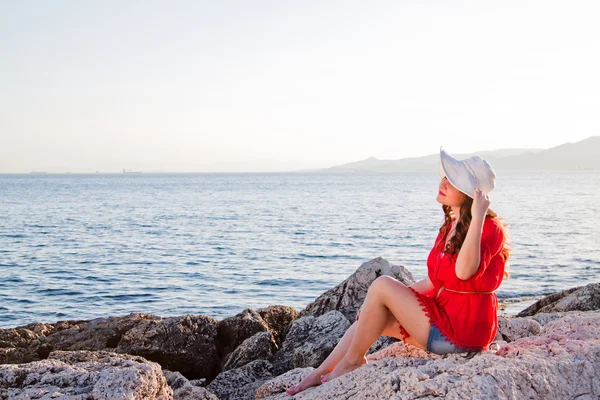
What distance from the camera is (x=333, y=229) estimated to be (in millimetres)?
36250

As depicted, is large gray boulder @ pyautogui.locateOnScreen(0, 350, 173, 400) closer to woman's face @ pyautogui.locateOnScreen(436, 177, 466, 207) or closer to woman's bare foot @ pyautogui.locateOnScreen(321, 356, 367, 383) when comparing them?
woman's bare foot @ pyautogui.locateOnScreen(321, 356, 367, 383)

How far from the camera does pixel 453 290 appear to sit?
15.0ft

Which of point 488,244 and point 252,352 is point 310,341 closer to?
point 252,352

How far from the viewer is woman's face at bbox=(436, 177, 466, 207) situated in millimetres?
4637

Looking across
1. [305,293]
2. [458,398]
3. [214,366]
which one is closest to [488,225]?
[458,398]

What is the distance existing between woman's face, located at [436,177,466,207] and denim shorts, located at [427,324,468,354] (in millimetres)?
880

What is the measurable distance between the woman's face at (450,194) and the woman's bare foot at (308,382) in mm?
1565

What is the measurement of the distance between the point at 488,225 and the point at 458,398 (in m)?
1.44

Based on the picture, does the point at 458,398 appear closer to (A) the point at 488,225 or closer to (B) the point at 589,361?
(B) the point at 589,361

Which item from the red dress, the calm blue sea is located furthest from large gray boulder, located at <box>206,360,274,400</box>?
the calm blue sea

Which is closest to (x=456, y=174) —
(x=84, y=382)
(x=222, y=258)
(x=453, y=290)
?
(x=453, y=290)

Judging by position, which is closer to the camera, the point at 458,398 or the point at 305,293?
the point at 458,398

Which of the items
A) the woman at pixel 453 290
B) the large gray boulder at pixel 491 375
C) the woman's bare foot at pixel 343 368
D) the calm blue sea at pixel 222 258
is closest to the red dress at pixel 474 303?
the woman at pixel 453 290

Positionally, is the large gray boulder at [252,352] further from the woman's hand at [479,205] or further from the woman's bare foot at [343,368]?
the woman's hand at [479,205]
